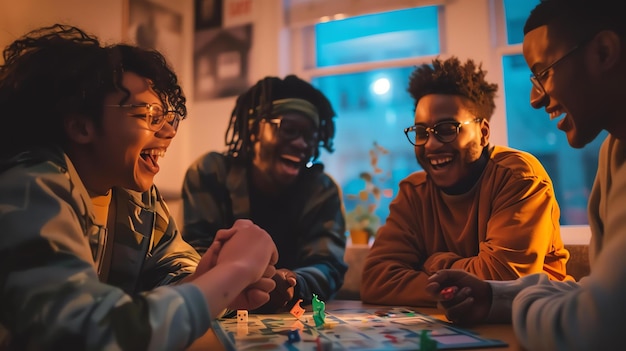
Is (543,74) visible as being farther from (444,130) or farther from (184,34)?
(184,34)

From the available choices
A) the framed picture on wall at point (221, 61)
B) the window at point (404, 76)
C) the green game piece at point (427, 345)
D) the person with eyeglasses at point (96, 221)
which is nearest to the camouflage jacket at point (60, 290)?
the person with eyeglasses at point (96, 221)

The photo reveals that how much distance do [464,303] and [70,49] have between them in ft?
2.63

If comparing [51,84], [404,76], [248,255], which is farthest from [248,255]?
[404,76]

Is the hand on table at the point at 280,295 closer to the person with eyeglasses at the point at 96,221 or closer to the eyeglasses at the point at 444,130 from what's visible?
the person with eyeglasses at the point at 96,221

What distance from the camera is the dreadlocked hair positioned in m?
1.72

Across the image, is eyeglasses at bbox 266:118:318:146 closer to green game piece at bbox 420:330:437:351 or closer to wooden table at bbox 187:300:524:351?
wooden table at bbox 187:300:524:351

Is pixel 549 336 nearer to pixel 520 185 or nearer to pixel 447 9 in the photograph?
pixel 520 185

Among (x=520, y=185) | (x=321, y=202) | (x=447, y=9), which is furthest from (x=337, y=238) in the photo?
(x=447, y=9)

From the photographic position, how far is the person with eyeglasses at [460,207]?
1.17 metres

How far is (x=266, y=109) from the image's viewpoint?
1704 millimetres

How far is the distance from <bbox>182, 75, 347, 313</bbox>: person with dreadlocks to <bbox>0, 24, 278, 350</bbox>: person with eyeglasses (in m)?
0.48

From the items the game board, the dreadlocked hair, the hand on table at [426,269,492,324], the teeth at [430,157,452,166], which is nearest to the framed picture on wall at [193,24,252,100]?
the dreadlocked hair

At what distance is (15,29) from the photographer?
1473 mm

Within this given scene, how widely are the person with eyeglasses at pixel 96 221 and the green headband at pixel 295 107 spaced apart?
2.12ft
